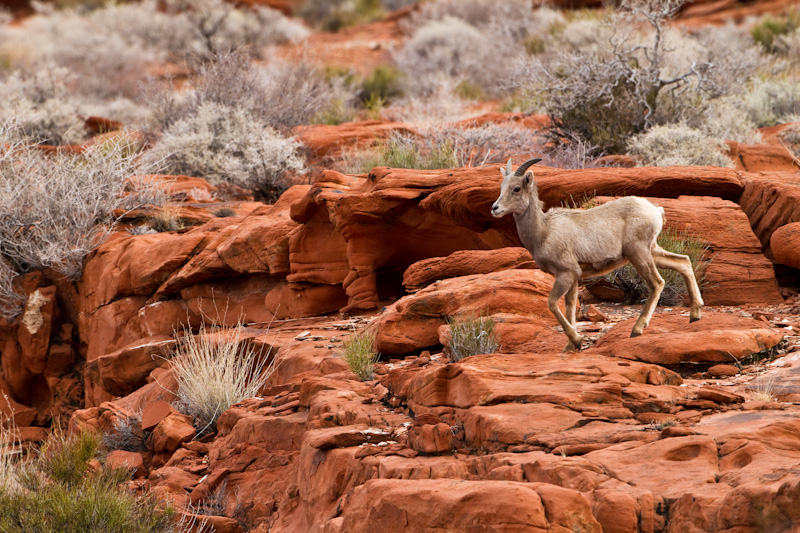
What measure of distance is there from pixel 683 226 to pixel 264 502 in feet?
18.5

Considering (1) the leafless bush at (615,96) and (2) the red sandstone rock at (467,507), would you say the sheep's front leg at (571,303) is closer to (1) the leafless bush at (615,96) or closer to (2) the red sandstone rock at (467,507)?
(2) the red sandstone rock at (467,507)

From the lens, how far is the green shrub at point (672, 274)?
9.12 m

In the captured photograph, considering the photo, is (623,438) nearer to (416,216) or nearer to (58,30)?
(416,216)

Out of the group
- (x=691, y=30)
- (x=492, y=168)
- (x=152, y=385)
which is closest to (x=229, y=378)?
(x=152, y=385)

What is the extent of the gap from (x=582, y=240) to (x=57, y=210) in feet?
34.6

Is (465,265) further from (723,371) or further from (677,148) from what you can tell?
(677,148)

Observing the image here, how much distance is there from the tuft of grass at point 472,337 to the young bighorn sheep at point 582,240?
705mm

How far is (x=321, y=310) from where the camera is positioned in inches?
473

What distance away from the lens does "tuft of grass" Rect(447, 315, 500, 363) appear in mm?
7496

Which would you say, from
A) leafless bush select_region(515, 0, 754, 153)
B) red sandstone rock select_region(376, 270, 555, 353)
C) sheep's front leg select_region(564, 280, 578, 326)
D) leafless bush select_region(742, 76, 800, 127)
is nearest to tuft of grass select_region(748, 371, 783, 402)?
sheep's front leg select_region(564, 280, 578, 326)

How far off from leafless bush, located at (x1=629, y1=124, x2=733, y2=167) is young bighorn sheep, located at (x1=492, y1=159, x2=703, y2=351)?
301 inches

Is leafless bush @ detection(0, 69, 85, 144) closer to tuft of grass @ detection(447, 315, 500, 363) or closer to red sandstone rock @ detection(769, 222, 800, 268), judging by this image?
tuft of grass @ detection(447, 315, 500, 363)

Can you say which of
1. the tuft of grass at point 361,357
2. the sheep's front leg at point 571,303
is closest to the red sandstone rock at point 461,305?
the tuft of grass at point 361,357

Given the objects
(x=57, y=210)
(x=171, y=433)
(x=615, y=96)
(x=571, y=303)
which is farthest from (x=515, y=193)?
(x=615, y=96)
